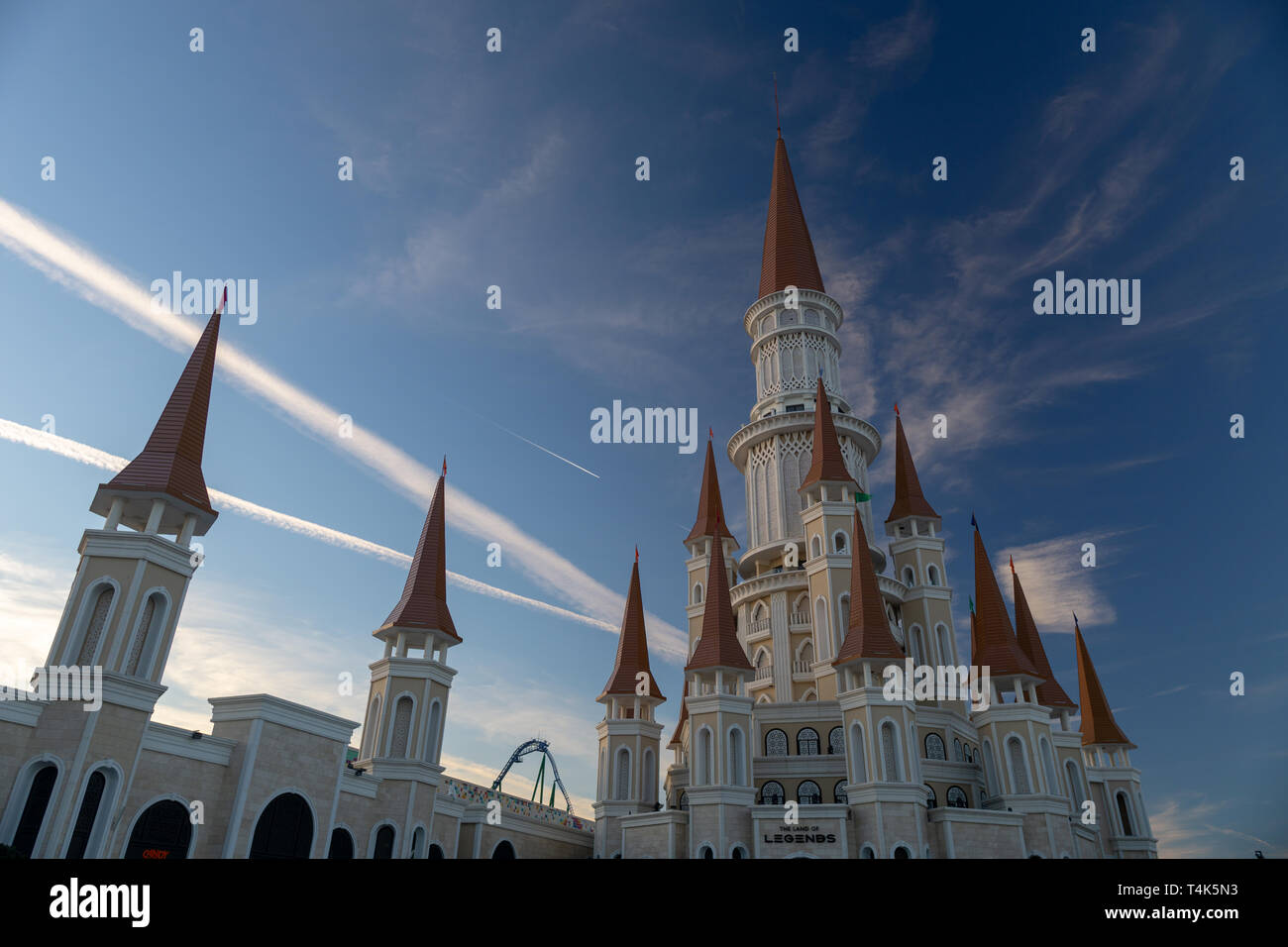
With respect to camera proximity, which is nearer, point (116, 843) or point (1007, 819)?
point (116, 843)

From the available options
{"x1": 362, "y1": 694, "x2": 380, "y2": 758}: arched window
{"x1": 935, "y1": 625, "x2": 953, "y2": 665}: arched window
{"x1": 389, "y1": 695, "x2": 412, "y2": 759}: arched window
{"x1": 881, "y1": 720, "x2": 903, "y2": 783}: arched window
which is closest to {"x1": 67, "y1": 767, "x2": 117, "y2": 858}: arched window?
{"x1": 362, "y1": 694, "x2": 380, "y2": 758}: arched window

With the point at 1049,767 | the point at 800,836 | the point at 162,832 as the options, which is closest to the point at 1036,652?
the point at 1049,767

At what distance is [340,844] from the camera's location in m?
25.3

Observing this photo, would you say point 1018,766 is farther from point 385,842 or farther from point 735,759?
point 385,842

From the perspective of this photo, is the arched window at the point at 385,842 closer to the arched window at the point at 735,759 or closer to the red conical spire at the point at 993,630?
the arched window at the point at 735,759

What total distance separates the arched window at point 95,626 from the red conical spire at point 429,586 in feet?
35.3

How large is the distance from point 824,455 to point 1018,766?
16.8 metres

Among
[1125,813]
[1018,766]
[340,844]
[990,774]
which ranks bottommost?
[340,844]

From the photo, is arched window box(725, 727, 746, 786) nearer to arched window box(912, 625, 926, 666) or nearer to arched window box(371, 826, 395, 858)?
arched window box(371, 826, 395, 858)

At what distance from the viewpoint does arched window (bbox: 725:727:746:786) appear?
3084 cm
